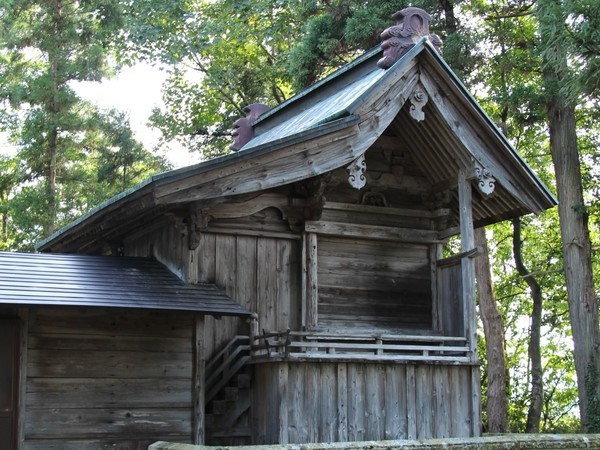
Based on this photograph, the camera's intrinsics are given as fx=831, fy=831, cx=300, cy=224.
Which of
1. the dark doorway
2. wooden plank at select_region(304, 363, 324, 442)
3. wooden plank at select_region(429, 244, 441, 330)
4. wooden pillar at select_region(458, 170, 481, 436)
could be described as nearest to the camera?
the dark doorway

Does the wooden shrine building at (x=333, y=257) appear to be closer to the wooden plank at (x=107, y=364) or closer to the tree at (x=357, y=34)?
the wooden plank at (x=107, y=364)

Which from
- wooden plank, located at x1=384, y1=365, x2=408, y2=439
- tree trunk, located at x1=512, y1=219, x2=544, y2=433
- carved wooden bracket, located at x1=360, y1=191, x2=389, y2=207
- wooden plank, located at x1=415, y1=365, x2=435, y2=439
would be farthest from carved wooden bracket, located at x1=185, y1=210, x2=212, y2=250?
tree trunk, located at x1=512, y1=219, x2=544, y2=433

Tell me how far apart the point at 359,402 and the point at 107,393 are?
370cm

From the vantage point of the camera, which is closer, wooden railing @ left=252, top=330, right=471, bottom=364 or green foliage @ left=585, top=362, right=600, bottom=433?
wooden railing @ left=252, top=330, right=471, bottom=364

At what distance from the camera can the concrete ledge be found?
23.1 ft

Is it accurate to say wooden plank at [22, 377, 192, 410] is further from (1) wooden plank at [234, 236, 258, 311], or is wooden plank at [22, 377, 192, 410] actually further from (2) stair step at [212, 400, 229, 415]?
(1) wooden plank at [234, 236, 258, 311]

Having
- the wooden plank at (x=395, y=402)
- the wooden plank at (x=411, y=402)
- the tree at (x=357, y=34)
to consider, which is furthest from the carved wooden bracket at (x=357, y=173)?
the tree at (x=357, y=34)

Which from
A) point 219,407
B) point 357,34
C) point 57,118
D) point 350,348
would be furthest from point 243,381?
point 57,118

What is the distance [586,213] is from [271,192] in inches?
406

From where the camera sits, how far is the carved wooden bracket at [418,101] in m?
13.4

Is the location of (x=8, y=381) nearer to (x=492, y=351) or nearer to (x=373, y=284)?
(x=373, y=284)

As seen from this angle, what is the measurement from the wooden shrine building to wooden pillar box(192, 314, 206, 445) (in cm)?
3

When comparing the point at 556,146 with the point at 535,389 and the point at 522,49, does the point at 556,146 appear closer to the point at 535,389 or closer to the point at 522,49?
the point at 522,49

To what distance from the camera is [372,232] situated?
584 inches
